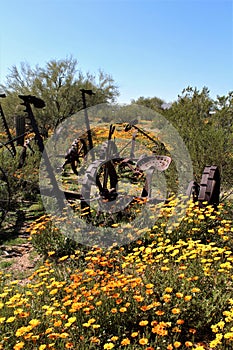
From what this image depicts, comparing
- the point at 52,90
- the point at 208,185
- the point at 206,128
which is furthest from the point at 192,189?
the point at 52,90

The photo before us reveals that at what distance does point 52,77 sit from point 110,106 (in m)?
3.12

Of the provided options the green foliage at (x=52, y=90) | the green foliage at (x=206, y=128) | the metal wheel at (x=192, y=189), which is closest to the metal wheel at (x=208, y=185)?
the metal wheel at (x=192, y=189)

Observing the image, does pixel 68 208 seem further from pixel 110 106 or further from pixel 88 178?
pixel 110 106

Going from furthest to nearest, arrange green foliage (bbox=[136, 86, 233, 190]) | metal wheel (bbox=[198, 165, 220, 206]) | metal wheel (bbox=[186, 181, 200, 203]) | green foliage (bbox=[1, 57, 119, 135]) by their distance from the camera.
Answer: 1. green foliage (bbox=[1, 57, 119, 135])
2. green foliage (bbox=[136, 86, 233, 190])
3. metal wheel (bbox=[186, 181, 200, 203])
4. metal wheel (bbox=[198, 165, 220, 206])

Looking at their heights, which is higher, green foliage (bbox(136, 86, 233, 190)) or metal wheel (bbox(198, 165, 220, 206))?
green foliage (bbox(136, 86, 233, 190))

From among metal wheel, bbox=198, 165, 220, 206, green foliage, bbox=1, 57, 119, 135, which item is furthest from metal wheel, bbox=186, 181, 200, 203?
green foliage, bbox=1, 57, 119, 135

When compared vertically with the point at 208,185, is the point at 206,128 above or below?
above

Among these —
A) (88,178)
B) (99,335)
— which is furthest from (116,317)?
(88,178)

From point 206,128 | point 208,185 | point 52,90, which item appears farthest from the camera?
point 52,90

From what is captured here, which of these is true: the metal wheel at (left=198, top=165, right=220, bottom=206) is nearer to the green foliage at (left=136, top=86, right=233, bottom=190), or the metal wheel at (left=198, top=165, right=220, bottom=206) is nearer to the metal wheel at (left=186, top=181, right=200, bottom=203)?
the metal wheel at (left=186, top=181, right=200, bottom=203)

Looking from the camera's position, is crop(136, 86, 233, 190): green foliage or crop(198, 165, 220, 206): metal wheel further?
crop(136, 86, 233, 190): green foliage

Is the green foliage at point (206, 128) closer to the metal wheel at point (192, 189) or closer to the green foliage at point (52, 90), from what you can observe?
the metal wheel at point (192, 189)

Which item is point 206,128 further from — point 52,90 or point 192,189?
point 52,90

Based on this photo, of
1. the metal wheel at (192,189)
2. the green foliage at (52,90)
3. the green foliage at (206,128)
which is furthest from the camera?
the green foliage at (52,90)
